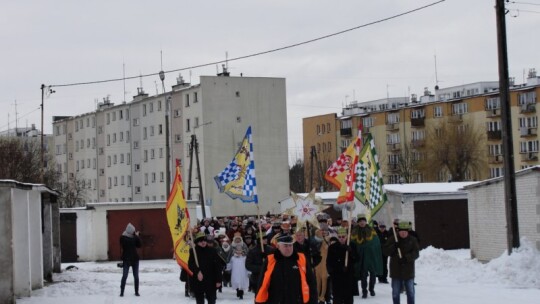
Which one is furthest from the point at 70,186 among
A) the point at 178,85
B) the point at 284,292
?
the point at 284,292

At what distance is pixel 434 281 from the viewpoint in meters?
26.2

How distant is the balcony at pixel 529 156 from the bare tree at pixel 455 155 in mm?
4229

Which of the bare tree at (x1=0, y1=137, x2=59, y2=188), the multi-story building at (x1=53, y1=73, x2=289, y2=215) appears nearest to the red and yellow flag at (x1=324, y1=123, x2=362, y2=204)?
the bare tree at (x1=0, y1=137, x2=59, y2=188)

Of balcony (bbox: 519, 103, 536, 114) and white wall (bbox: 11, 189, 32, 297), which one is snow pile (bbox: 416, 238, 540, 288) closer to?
white wall (bbox: 11, 189, 32, 297)

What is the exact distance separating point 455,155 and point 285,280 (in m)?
75.9

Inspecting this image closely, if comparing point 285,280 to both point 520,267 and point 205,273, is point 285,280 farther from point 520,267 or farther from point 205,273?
point 520,267

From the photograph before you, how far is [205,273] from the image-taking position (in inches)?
690

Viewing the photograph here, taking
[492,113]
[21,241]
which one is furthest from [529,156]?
[21,241]

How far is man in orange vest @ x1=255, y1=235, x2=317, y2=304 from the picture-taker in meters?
11.6

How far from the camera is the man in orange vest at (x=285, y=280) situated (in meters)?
11.6

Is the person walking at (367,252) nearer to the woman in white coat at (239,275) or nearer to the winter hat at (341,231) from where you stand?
the woman in white coat at (239,275)

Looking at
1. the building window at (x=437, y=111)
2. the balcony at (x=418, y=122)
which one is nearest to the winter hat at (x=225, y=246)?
the building window at (x=437, y=111)

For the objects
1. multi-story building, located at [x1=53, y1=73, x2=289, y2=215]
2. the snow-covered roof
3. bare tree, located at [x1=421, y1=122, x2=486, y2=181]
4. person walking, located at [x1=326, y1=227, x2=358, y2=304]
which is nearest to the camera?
person walking, located at [x1=326, y1=227, x2=358, y2=304]

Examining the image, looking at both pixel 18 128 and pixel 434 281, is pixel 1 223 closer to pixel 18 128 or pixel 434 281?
pixel 434 281
